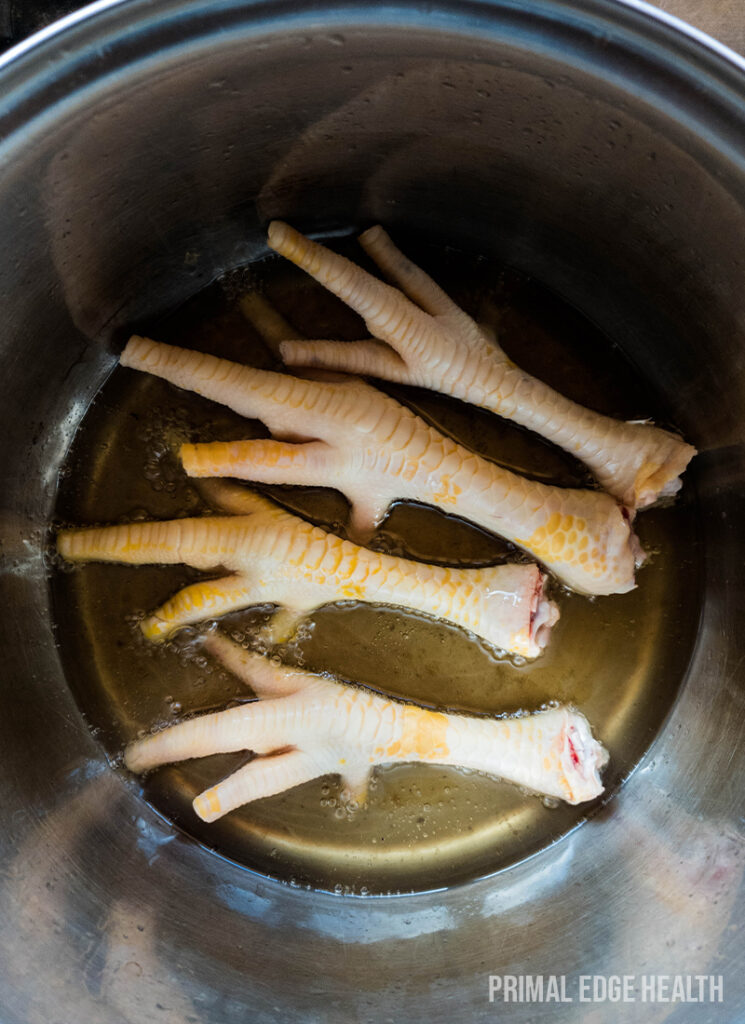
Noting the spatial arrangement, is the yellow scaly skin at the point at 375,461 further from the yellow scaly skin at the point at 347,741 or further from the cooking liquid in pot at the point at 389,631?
the yellow scaly skin at the point at 347,741

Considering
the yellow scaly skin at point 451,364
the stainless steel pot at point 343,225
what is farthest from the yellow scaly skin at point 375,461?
the stainless steel pot at point 343,225

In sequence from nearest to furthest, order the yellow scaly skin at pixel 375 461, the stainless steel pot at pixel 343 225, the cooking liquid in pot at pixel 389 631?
the stainless steel pot at pixel 343 225 → the yellow scaly skin at pixel 375 461 → the cooking liquid in pot at pixel 389 631

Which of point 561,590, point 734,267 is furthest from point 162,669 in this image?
point 734,267

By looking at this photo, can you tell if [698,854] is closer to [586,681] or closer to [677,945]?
[677,945]

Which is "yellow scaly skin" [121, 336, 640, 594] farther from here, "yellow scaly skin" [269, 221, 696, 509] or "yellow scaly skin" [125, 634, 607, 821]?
"yellow scaly skin" [125, 634, 607, 821]

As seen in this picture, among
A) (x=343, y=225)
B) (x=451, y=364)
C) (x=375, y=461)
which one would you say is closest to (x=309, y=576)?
(x=375, y=461)

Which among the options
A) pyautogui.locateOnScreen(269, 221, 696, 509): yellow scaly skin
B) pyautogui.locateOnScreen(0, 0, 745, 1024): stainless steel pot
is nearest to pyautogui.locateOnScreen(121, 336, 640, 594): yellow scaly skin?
pyautogui.locateOnScreen(269, 221, 696, 509): yellow scaly skin

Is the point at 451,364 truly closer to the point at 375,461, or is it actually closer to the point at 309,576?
the point at 375,461
